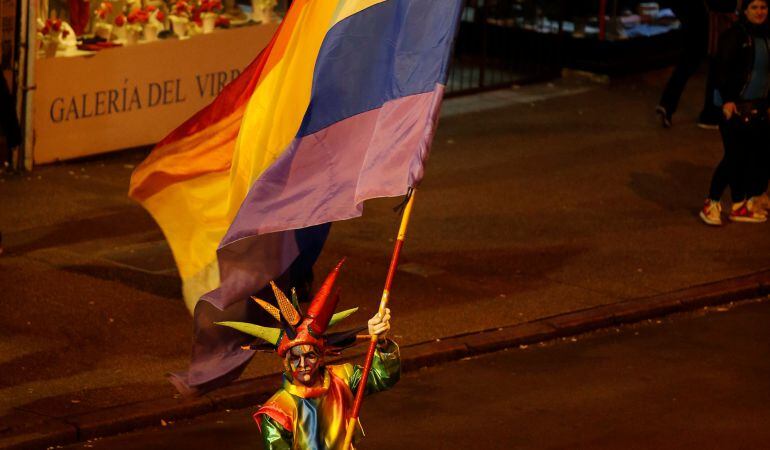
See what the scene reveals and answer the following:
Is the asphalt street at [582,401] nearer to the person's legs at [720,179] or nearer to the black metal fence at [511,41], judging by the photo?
the person's legs at [720,179]

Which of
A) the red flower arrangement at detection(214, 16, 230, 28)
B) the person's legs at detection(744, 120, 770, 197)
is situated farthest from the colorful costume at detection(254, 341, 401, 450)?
the red flower arrangement at detection(214, 16, 230, 28)

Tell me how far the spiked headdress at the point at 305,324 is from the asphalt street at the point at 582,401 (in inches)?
85.2

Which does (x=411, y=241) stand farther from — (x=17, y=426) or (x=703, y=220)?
(x=17, y=426)

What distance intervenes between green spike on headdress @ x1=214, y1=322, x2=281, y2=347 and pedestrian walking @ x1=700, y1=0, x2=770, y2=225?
25.0ft

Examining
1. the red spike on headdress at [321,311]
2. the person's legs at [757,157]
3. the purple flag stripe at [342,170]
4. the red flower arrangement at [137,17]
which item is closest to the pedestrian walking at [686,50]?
the person's legs at [757,157]

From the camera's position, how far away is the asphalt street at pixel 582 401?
9234 millimetres

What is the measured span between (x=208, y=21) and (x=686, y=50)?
550 centimetres

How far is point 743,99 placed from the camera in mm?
13805

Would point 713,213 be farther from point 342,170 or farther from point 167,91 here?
point 342,170

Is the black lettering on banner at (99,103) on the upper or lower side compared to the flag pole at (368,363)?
lower

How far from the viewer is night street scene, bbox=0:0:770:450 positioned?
741cm

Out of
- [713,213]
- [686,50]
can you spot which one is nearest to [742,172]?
[713,213]

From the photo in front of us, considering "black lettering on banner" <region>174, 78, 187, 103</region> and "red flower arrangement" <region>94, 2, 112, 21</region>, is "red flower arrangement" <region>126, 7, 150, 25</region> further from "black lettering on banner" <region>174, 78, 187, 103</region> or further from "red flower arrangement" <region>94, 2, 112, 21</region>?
"black lettering on banner" <region>174, 78, 187, 103</region>

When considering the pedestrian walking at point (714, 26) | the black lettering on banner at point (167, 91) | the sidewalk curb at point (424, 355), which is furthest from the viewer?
the pedestrian walking at point (714, 26)
